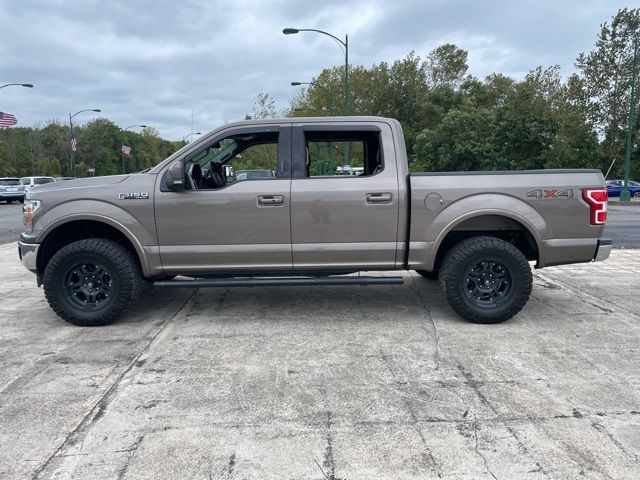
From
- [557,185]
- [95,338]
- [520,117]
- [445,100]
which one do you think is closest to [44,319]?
[95,338]

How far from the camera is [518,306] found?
504 cm

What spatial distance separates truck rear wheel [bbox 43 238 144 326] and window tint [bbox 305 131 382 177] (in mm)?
2052

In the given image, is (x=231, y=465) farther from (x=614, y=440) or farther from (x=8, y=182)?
(x=8, y=182)

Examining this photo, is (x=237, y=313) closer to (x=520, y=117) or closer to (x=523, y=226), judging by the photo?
(x=523, y=226)

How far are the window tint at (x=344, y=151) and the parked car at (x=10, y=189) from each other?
29.4m

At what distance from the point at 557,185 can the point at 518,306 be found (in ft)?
4.01

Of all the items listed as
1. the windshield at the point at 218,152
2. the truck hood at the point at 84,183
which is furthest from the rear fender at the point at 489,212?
the truck hood at the point at 84,183

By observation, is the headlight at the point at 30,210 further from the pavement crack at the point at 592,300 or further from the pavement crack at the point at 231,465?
the pavement crack at the point at 592,300

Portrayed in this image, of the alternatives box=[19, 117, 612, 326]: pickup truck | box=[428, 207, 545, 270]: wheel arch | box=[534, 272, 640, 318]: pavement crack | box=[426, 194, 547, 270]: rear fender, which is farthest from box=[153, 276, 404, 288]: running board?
box=[534, 272, 640, 318]: pavement crack

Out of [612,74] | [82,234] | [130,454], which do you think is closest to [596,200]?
[130,454]

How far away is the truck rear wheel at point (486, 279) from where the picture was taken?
4973 millimetres

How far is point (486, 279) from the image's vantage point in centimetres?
511

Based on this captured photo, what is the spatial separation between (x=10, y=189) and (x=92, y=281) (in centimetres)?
2996

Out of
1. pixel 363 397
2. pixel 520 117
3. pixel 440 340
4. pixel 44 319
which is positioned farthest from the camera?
pixel 520 117
